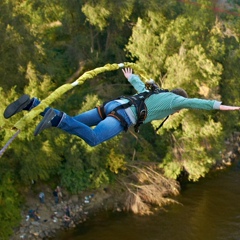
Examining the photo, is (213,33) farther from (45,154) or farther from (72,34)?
(45,154)

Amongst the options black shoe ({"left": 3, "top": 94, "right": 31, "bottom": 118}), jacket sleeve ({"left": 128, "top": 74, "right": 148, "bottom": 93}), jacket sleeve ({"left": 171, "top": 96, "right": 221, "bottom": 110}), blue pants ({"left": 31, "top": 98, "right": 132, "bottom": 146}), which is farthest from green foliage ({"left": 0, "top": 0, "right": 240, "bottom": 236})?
jacket sleeve ({"left": 171, "top": 96, "right": 221, "bottom": 110})

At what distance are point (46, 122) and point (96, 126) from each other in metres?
0.91

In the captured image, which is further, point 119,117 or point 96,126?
point 119,117

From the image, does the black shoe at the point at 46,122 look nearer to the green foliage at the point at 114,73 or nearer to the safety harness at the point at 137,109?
the safety harness at the point at 137,109

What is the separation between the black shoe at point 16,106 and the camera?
15.2 ft

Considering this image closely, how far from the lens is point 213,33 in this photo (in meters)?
19.9

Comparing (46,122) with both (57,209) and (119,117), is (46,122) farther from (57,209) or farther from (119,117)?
(57,209)

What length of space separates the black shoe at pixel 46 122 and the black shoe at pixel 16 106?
421 mm

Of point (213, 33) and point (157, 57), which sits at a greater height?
point (213, 33)

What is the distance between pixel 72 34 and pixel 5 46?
27.5ft

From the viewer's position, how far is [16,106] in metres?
4.67

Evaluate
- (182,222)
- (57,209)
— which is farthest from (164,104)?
(57,209)

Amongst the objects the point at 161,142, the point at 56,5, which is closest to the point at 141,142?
the point at 161,142

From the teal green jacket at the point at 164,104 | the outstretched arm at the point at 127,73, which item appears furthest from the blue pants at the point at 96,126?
the outstretched arm at the point at 127,73
